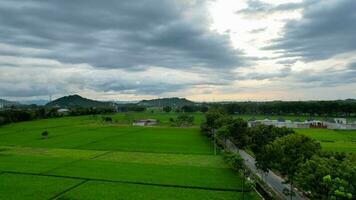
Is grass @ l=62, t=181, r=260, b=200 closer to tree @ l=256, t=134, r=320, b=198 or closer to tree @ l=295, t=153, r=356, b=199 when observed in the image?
tree @ l=256, t=134, r=320, b=198

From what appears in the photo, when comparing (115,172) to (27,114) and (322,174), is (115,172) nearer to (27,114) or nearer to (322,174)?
(322,174)

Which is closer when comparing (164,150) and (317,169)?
(317,169)

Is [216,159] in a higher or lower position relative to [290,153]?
lower

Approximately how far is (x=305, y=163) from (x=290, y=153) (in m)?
5.86

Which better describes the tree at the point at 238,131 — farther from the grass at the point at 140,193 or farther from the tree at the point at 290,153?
the grass at the point at 140,193

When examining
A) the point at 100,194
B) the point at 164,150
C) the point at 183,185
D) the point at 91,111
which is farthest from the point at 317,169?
the point at 91,111

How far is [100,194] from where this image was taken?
2831 cm

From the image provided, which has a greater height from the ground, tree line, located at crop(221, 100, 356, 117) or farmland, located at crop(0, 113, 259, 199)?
tree line, located at crop(221, 100, 356, 117)

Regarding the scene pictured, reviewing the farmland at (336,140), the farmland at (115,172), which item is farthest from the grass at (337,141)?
the farmland at (115,172)

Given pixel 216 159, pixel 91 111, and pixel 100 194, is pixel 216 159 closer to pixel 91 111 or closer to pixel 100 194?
pixel 100 194

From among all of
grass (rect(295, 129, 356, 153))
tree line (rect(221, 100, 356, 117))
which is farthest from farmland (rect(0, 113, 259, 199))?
tree line (rect(221, 100, 356, 117))

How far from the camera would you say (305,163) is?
21562mm

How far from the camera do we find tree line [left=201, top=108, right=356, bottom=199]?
1542 cm

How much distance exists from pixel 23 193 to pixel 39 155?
20655mm
